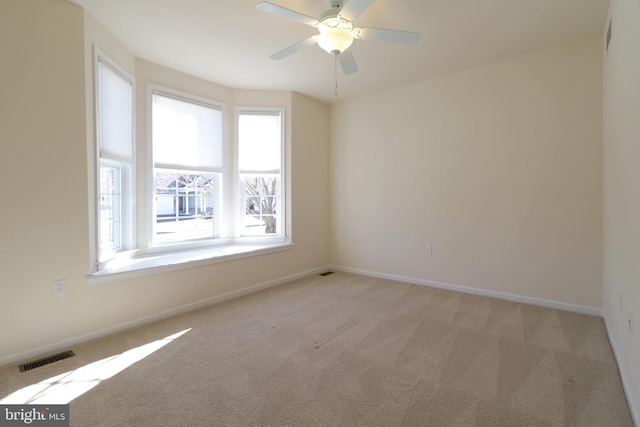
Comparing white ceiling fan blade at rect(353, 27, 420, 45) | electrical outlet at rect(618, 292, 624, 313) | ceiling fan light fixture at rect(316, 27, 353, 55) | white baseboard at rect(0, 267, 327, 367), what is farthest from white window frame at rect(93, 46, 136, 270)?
electrical outlet at rect(618, 292, 624, 313)

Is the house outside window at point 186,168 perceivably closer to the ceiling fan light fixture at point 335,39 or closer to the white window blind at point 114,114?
the white window blind at point 114,114

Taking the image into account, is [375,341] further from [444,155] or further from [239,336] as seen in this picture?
[444,155]

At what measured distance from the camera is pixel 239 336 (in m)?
2.57

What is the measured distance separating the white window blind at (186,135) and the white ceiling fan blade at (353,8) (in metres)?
2.49

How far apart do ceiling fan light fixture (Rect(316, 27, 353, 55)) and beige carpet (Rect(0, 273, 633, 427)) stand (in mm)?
2354

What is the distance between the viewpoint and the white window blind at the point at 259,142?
4215 mm

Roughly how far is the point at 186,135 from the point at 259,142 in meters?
0.99

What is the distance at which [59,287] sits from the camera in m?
2.35

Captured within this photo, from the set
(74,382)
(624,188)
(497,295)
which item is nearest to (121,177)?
(74,382)

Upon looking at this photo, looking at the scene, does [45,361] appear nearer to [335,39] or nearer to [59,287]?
[59,287]

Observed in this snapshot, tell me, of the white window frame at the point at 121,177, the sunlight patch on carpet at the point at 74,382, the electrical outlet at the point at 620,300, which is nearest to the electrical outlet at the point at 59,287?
the white window frame at the point at 121,177

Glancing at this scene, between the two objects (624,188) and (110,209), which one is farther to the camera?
(110,209)

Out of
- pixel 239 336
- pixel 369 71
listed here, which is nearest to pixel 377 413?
pixel 239 336

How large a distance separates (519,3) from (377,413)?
3159mm
